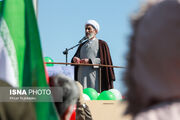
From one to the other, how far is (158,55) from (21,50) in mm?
1471

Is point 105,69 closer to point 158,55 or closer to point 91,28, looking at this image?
point 91,28

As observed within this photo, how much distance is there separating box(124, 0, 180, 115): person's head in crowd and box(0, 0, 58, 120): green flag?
100 cm

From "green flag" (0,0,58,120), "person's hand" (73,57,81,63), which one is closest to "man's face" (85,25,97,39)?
"person's hand" (73,57,81,63)

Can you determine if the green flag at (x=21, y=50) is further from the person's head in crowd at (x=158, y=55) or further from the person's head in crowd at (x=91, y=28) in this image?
the person's head in crowd at (x=91, y=28)

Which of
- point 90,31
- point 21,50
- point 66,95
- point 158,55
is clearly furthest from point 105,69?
point 158,55

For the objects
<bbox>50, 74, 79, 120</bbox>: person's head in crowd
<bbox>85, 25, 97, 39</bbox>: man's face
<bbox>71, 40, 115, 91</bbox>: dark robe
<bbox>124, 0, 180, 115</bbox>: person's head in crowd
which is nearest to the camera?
<bbox>124, 0, 180, 115</bbox>: person's head in crowd

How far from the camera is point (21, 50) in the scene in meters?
2.17

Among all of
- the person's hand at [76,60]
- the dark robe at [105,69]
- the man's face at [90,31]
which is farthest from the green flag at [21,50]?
the dark robe at [105,69]

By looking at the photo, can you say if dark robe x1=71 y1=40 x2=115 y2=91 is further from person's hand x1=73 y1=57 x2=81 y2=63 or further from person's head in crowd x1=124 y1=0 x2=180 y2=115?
person's head in crowd x1=124 y1=0 x2=180 y2=115

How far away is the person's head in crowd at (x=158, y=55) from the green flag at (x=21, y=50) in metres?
1.00

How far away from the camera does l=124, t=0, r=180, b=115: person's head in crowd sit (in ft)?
2.57

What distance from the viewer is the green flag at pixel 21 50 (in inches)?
73.5

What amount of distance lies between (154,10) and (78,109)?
404cm

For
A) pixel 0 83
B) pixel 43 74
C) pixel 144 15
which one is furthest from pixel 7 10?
pixel 144 15
